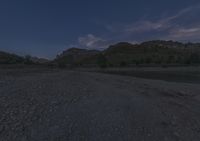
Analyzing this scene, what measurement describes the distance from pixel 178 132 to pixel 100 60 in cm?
11295

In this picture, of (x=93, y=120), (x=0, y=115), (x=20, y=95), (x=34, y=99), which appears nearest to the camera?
(x=0, y=115)

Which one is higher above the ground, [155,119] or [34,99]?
[34,99]

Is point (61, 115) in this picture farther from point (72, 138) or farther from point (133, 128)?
point (133, 128)

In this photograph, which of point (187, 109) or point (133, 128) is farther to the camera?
point (187, 109)

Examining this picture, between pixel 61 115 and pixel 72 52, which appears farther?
pixel 72 52

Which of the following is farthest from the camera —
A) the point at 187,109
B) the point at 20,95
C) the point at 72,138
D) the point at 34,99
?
the point at 187,109

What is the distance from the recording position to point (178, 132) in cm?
730

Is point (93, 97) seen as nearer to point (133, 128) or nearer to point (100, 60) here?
point (133, 128)

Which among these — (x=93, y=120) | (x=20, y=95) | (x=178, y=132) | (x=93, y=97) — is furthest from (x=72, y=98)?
(x=178, y=132)

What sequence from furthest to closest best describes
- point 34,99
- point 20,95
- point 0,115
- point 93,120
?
point 20,95, point 34,99, point 93,120, point 0,115

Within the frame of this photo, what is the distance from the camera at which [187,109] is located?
10.6 m

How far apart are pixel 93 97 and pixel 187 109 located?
14.5 feet

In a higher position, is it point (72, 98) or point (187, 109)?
point (72, 98)

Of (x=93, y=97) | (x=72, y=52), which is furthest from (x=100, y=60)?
(x=93, y=97)
